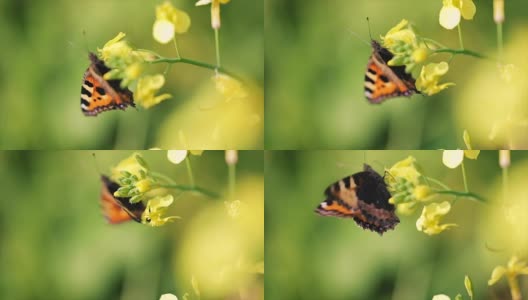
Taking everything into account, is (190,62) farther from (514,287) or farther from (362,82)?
(514,287)

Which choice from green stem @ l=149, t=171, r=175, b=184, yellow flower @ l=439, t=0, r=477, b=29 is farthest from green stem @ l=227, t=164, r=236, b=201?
yellow flower @ l=439, t=0, r=477, b=29

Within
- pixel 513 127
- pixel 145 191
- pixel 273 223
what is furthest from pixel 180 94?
pixel 513 127

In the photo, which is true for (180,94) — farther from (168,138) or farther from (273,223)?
(273,223)

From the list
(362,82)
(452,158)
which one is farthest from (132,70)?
(452,158)

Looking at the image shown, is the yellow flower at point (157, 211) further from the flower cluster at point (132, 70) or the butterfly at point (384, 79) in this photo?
the butterfly at point (384, 79)

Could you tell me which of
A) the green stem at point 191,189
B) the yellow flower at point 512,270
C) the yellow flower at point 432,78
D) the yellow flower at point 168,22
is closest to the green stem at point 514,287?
the yellow flower at point 512,270
